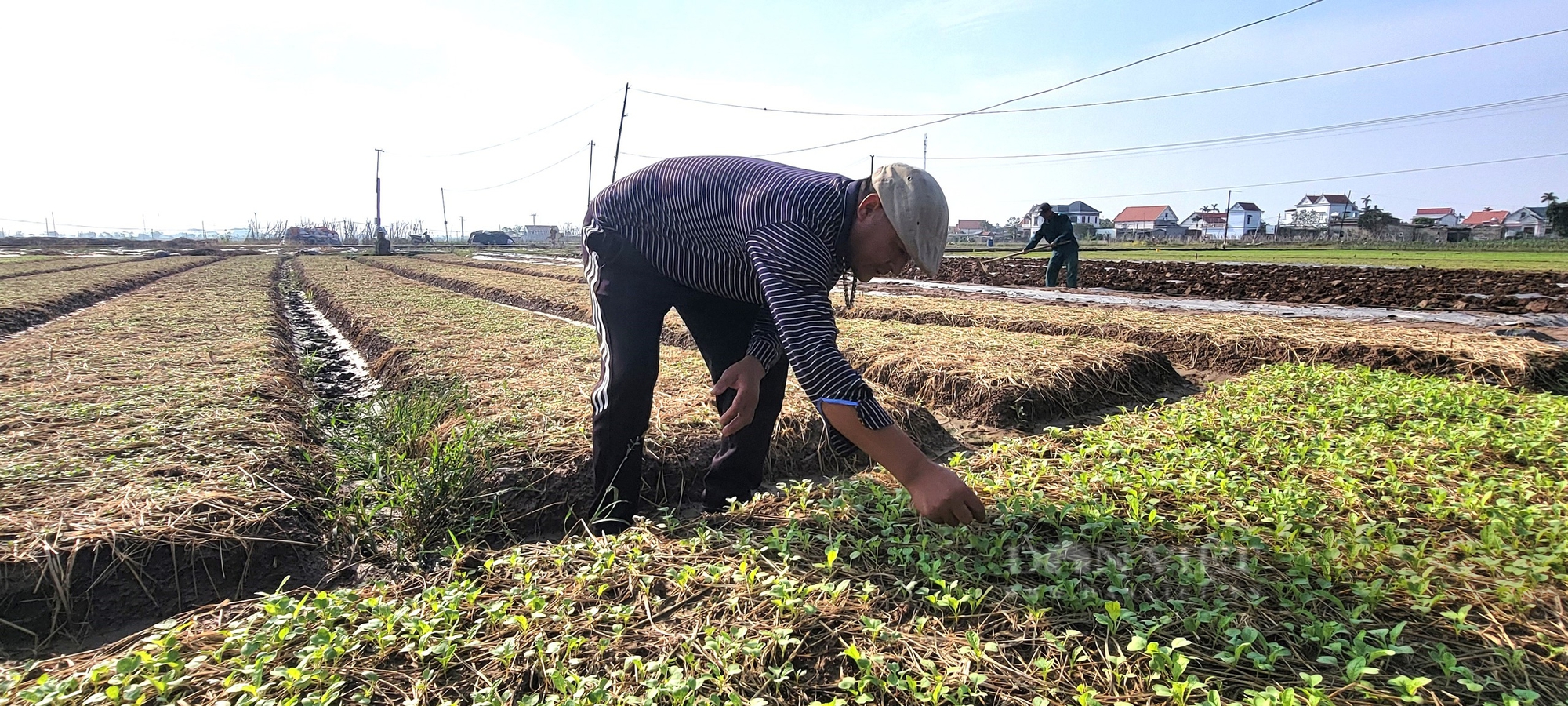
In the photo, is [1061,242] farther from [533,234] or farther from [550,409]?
[533,234]

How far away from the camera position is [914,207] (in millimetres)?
1932

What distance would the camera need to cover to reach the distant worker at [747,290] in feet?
6.16

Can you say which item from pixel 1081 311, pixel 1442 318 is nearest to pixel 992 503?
pixel 1081 311

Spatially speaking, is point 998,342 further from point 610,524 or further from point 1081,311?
point 610,524

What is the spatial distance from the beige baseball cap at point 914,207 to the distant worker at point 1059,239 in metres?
11.3

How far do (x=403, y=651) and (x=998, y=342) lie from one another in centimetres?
534

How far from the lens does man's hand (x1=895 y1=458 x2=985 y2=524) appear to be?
1.84m

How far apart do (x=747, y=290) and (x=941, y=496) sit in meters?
0.96

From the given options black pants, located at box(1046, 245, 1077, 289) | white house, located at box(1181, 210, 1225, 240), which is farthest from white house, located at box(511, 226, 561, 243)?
black pants, located at box(1046, 245, 1077, 289)

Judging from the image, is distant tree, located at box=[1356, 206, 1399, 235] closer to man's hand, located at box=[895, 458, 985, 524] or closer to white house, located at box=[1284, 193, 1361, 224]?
white house, located at box=[1284, 193, 1361, 224]

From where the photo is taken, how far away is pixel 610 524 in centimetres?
286

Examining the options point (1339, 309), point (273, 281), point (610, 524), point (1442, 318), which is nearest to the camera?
point (610, 524)

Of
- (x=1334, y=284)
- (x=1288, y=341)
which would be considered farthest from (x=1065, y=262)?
(x=1288, y=341)

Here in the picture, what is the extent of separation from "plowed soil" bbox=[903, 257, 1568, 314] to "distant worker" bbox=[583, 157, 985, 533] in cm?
834
